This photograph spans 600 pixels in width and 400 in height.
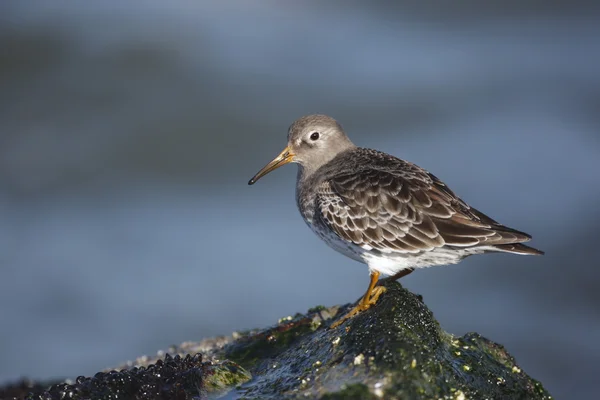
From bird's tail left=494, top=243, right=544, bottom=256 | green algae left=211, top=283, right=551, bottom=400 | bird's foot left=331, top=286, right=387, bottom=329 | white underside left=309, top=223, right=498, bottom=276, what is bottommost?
green algae left=211, top=283, right=551, bottom=400

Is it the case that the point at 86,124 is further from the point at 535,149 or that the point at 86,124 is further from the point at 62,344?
the point at 535,149

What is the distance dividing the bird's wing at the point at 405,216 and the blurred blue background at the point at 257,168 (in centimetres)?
436

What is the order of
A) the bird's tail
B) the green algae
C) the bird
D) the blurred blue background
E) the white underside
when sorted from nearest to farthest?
the green algae → the bird's tail → the bird → the white underside → the blurred blue background

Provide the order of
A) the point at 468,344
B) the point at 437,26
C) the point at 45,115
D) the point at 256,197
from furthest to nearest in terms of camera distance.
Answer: the point at 437,26, the point at 45,115, the point at 256,197, the point at 468,344

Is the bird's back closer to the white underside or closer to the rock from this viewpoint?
the white underside

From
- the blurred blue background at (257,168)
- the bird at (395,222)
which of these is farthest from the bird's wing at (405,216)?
the blurred blue background at (257,168)

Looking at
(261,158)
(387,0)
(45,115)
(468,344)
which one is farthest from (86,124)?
(468,344)

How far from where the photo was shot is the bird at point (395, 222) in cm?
577

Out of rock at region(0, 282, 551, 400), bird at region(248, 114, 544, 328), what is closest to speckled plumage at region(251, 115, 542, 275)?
bird at region(248, 114, 544, 328)

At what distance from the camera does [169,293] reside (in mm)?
11430

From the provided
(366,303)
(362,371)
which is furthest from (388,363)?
(366,303)

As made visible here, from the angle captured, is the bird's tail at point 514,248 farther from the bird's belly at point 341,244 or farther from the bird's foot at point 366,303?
the bird's belly at point 341,244

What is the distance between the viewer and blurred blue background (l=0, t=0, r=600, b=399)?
35.9 ft

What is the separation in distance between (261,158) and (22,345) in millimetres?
6058
